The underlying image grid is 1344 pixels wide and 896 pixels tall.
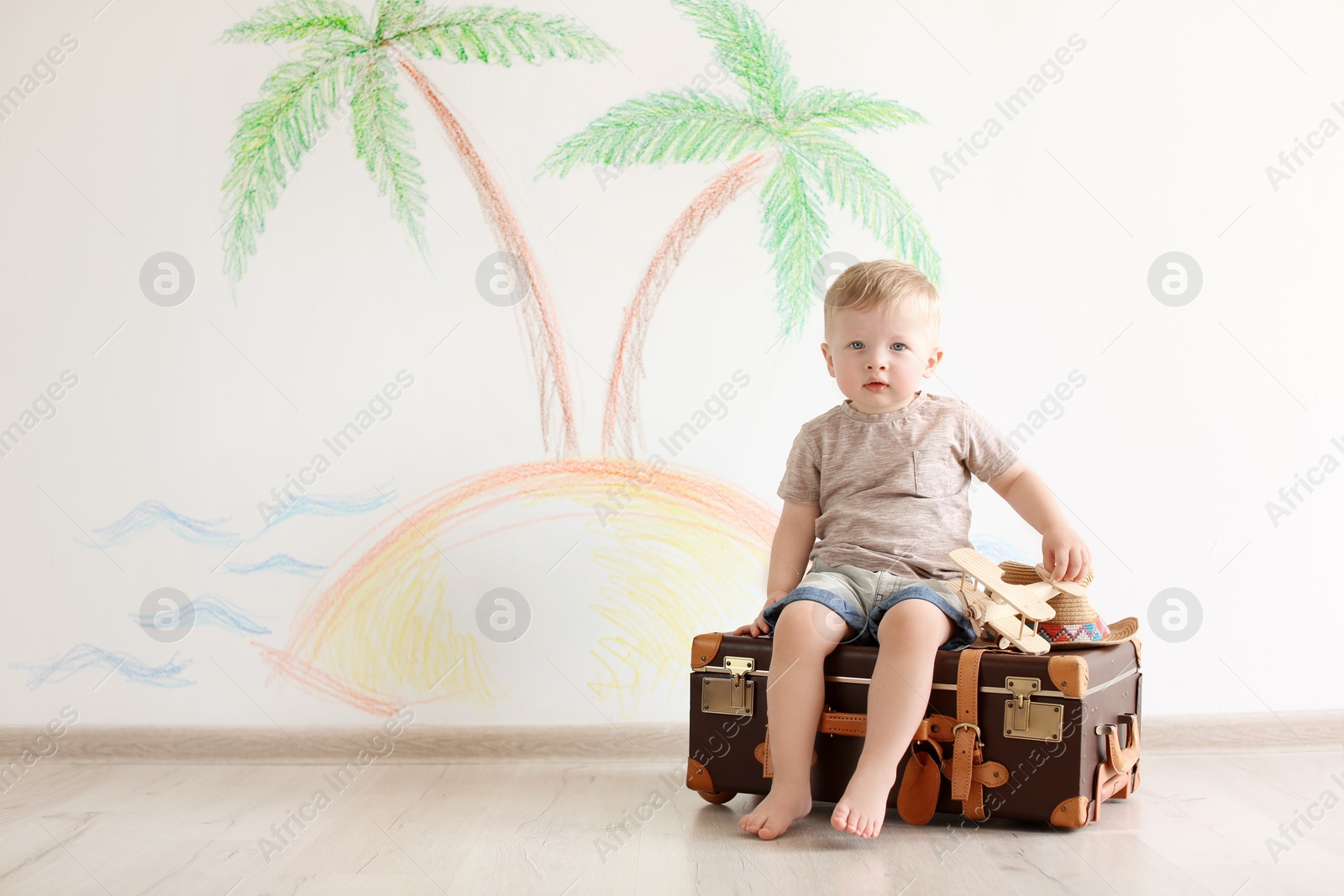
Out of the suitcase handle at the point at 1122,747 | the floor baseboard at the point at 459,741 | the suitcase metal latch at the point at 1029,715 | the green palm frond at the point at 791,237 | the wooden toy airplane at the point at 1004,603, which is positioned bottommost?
the floor baseboard at the point at 459,741

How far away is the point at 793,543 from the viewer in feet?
5.55

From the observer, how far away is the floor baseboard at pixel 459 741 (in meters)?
1.86

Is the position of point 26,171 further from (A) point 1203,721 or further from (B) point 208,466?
(A) point 1203,721

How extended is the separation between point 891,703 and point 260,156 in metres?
1.46

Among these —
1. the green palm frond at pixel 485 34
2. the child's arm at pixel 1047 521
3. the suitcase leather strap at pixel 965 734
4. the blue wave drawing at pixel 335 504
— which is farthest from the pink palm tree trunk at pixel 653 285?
the suitcase leather strap at pixel 965 734

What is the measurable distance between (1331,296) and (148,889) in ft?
7.08

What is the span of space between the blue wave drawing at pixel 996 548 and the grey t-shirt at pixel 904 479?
0.32m

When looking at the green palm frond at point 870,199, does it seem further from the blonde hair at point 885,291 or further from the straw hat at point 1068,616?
the straw hat at point 1068,616

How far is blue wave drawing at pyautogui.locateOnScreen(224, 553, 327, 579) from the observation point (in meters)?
1.89

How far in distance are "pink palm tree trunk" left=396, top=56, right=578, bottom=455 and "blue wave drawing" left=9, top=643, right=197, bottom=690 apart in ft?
2.56

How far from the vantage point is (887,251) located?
196 centimetres

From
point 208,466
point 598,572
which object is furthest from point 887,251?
point 208,466

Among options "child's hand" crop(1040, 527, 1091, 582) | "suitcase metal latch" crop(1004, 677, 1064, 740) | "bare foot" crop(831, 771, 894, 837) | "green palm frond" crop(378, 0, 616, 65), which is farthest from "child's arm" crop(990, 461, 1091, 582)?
"green palm frond" crop(378, 0, 616, 65)

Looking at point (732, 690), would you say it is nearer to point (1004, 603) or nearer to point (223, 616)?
point (1004, 603)
